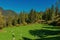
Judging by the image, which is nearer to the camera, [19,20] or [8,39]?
[8,39]

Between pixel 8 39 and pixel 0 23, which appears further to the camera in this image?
pixel 0 23

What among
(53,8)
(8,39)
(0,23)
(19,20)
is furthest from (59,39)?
(53,8)

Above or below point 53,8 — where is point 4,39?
below

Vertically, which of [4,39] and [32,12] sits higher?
[32,12]

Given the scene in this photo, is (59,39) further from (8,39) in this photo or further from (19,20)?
(19,20)

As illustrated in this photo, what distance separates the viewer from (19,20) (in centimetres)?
11594

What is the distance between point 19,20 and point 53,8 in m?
33.2

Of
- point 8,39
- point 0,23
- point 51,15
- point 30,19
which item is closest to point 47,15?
point 51,15

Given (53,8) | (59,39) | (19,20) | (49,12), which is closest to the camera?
(59,39)

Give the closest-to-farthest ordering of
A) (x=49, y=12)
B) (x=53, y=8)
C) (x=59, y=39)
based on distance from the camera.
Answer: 1. (x=59, y=39)
2. (x=49, y=12)
3. (x=53, y=8)

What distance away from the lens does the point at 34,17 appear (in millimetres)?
134125

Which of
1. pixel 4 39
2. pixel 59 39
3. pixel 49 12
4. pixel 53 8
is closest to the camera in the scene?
pixel 59 39

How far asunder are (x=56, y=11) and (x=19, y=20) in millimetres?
34886

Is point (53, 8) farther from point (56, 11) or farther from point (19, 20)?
point (19, 20)
